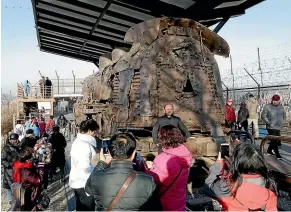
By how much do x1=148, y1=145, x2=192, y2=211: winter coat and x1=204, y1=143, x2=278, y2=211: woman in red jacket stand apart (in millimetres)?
550

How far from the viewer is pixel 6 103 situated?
25.7m

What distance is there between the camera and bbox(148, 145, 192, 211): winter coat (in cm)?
333

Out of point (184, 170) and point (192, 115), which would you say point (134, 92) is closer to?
point (192, 115)

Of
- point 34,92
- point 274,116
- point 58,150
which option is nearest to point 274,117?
point 274,116

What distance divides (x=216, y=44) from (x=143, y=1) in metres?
3.03

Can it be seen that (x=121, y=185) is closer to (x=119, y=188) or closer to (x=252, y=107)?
(x=119, y=188)

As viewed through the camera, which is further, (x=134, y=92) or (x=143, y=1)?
(x=143, y=1)

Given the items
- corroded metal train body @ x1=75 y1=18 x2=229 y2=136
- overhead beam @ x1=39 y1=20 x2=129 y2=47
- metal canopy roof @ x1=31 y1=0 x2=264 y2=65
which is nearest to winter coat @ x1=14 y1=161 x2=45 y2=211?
corroded metal train body @ x1=75 y1=18 x2=229 y2=136

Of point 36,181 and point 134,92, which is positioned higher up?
point 134,92

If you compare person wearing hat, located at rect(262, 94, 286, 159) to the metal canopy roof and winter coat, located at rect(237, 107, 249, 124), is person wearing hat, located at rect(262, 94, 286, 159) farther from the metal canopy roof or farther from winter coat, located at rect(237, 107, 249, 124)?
the metal canopy roof

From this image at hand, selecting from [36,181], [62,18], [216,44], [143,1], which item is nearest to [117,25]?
[62,18]

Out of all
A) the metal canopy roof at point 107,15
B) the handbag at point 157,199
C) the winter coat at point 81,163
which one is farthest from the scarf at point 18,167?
the metal canopy roof at point 107,15

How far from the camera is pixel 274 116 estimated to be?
8.16 m

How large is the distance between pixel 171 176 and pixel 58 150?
5.49 metres
